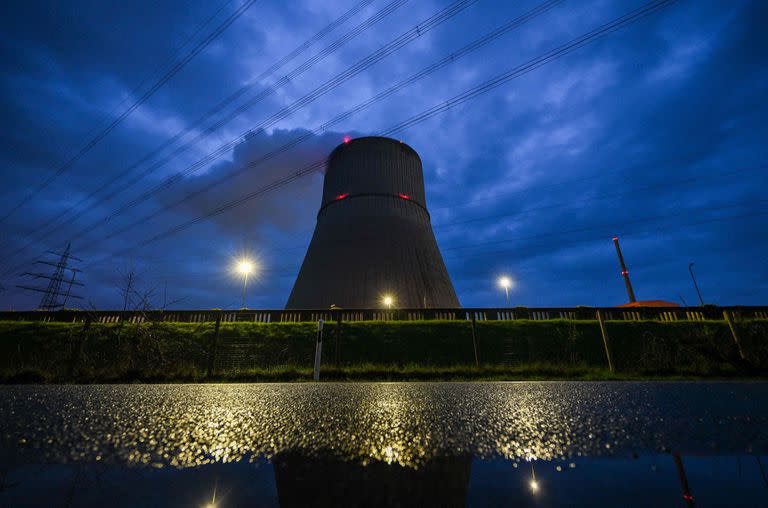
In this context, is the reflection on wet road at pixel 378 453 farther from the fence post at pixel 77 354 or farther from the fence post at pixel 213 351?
the fence post at pixel 77 354

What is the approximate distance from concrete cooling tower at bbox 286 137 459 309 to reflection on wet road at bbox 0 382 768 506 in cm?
1292

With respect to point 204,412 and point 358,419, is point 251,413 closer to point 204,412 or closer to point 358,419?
point 204,412

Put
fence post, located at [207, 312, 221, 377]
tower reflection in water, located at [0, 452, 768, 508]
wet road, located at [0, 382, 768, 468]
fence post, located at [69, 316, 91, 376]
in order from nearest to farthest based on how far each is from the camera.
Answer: tower reflection in water, located at [0, 452, 768, 508] < wet road, located at [0, 382, 768, 468] < fence post, located at [69, 316, 91, 376] < fence post, located at [207, 312, 221, 377]

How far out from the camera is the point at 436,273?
55.0 ft

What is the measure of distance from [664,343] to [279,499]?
374 inches

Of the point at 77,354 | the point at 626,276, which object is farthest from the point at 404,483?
the point at 626,276

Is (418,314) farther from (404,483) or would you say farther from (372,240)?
(404,483)

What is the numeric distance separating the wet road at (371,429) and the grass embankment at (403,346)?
4175 millimetres

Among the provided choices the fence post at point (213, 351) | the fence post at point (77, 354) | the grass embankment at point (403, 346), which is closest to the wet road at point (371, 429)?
the fence post at point (213, 351)

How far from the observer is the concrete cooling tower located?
15.0 meters

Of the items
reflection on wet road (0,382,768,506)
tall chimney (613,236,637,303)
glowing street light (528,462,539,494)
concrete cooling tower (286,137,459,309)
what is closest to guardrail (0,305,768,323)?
concrete cooling tower (286,137,459,309)

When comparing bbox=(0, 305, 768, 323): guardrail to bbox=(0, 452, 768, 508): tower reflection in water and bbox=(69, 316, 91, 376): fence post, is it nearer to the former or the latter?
bbox=(69, 316, 91, 376): fence post

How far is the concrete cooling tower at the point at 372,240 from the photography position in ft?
49.2

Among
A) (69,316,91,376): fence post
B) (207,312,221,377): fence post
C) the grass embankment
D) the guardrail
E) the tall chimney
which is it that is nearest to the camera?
(69,316,91,376): fence post
